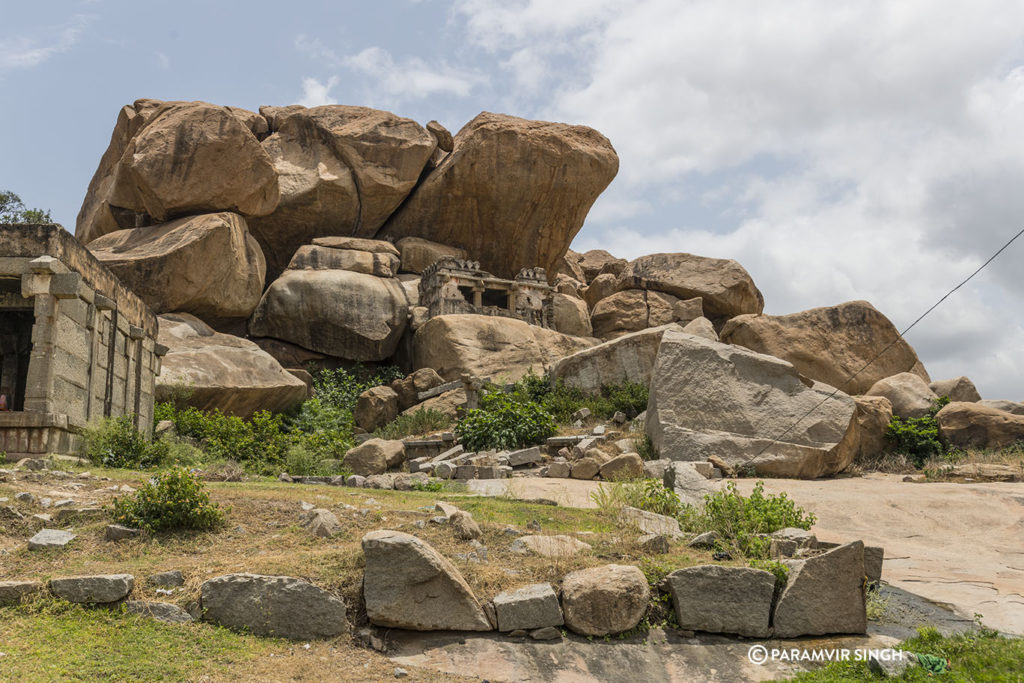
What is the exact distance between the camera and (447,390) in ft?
71.7

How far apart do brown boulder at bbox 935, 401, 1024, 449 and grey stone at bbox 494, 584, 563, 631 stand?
12.9 metres

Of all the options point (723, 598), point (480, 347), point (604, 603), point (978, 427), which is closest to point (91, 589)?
point (604, 603)

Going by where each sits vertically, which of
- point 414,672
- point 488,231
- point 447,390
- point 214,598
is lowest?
point 414,672

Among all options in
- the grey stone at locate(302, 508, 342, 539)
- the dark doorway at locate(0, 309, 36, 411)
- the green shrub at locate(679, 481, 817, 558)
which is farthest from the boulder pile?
the grey stone at locate(302, 508, 342, 539)

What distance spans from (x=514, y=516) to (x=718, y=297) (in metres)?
23.5

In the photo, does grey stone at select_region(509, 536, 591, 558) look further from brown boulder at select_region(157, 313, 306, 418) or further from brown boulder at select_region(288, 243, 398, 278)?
brown boulder at select_region(288, 243, 398, 278)

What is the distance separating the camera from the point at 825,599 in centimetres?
675

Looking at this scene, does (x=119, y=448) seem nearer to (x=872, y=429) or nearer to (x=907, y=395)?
(x=872, y=429)

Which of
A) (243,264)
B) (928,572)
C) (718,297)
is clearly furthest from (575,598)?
(718,297)

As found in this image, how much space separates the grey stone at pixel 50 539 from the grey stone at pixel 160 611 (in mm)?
1432

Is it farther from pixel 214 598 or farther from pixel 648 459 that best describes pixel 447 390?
pixel 214 598

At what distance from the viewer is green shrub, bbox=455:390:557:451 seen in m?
16.5

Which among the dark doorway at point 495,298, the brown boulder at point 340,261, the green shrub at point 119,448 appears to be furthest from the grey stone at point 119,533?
the dark doorway at point 495,298

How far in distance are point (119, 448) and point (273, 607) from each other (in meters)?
7.58
